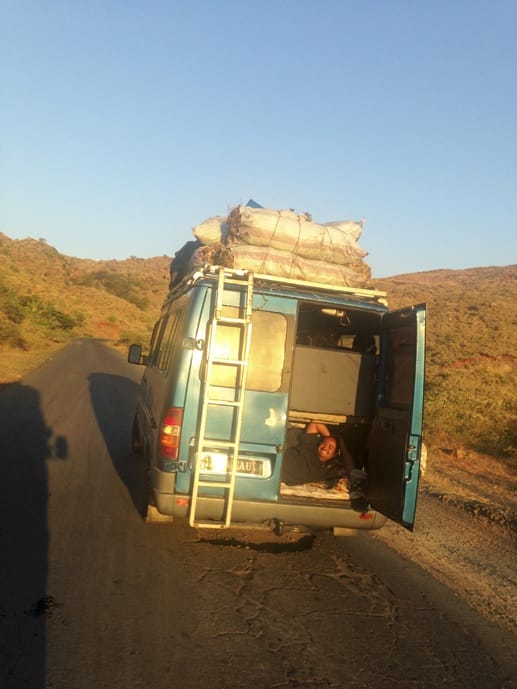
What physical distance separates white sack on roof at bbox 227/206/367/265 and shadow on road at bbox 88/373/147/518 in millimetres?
2988

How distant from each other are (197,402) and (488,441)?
31.4 feet

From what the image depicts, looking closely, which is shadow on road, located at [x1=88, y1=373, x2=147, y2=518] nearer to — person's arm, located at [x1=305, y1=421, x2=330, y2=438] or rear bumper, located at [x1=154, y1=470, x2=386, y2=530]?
rear bumper, located at [x1=154, y1=470, x2=386, y2=530]

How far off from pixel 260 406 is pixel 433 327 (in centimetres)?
3642

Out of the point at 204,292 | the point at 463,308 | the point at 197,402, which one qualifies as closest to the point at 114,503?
the point at 197,402

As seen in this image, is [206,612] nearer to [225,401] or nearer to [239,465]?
[239,465]

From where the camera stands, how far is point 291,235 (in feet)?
21.1

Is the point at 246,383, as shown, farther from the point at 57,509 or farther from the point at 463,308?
the point at 463,308

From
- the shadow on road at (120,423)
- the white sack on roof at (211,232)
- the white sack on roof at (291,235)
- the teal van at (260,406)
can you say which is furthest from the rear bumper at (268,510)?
the white sack on roof at (211,232)

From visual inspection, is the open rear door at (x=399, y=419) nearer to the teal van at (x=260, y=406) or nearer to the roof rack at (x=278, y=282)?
the teal van at (x=260, y=406)

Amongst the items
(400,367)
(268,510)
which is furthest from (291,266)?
(268,510)

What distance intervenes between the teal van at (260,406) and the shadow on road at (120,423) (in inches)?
61.0

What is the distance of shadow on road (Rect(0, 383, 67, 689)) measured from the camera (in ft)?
11.3

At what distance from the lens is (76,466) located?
8422mm

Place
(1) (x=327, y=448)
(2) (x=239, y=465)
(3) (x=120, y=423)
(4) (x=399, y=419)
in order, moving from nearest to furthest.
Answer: (2) (x=239, y=465) < (4) (x=399, y=419) < (1) (x=327, y=448) < (3) (x=120, y=423)
